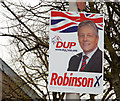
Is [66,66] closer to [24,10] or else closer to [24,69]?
[24,10]

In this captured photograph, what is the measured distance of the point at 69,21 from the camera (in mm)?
4730

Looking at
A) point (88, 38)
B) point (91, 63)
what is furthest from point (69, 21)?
point (91, 63)

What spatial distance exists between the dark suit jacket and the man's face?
12 centimetres

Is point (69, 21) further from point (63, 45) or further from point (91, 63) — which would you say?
point (91, 63)

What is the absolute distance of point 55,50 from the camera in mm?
4492

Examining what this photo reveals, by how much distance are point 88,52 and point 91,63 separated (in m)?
0.20

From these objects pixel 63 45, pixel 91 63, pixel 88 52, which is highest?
pixel 63 45

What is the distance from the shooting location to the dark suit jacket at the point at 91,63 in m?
4.46

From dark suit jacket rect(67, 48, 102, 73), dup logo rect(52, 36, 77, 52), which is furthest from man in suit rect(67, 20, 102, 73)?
dup logo rect(52, 36, 77, 52)

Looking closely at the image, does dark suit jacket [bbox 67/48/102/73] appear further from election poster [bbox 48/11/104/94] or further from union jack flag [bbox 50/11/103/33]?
union jack flag [bbox 50/11/103/33]

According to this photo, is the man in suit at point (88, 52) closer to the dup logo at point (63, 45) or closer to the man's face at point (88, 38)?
the man's face at point (88, 38)

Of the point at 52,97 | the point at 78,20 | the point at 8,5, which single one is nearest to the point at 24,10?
the point at 8,5

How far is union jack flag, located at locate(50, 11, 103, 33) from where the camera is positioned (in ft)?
15.2

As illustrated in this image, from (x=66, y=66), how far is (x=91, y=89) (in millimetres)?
539
